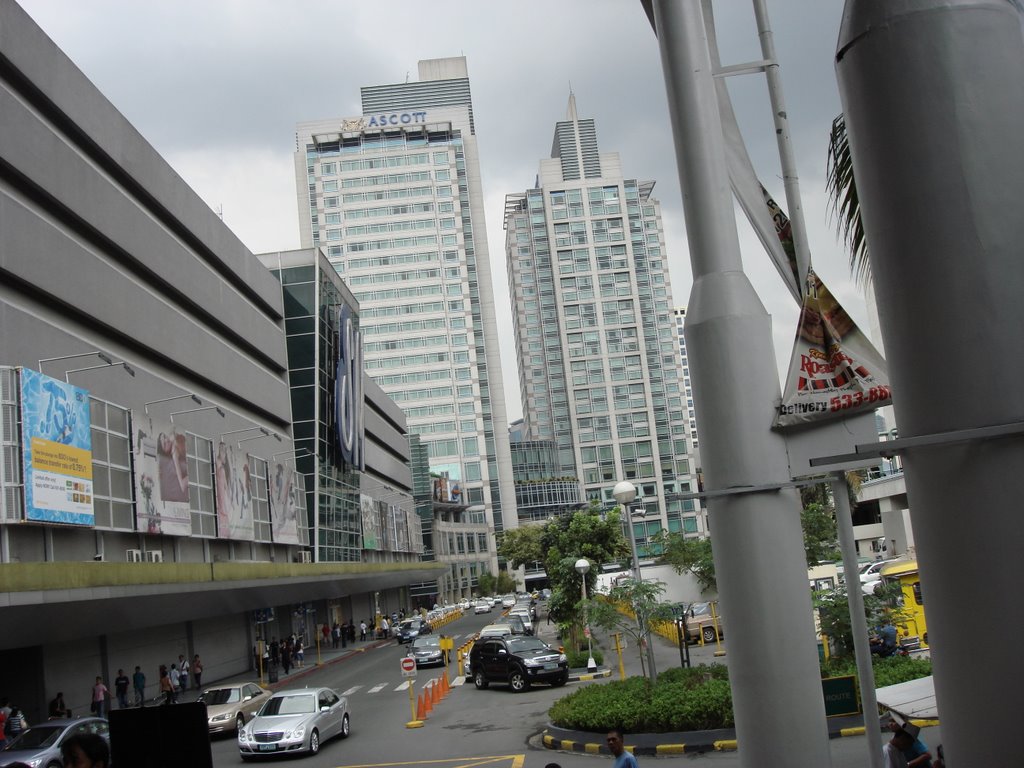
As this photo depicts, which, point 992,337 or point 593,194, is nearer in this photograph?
point 992,337

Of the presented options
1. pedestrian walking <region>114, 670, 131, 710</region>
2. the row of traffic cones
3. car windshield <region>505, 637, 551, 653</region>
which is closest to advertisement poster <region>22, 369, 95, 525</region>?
pedestrian walking <region>114, 670, 131, 710</region>

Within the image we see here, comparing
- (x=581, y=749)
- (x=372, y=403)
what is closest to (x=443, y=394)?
(x=372, y=403)

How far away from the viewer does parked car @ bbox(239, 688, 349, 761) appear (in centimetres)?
1988

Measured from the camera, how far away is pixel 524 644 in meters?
30.4

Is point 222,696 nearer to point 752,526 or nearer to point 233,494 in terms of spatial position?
point 233,494

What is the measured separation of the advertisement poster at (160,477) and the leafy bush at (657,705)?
18055 mm

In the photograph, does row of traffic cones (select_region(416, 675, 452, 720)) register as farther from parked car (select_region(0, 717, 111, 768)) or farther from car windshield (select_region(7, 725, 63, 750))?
car windshield (select_region(7, 725, 63, 750))

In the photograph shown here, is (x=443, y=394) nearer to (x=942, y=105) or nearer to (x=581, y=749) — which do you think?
(x=581, y=749)

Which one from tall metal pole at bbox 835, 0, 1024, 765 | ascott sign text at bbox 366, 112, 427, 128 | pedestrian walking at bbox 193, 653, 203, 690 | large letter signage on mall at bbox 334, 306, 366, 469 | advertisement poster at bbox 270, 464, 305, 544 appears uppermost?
ascott sign text at bbox 366, 112, 427, 128

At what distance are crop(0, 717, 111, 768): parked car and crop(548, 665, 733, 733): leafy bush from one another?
8.81m

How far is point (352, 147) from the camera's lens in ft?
452

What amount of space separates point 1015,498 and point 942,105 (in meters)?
1.27

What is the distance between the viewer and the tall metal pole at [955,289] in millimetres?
2932

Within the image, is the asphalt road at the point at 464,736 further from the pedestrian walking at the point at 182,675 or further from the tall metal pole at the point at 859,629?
the tall metal pole at the point at 859,629
